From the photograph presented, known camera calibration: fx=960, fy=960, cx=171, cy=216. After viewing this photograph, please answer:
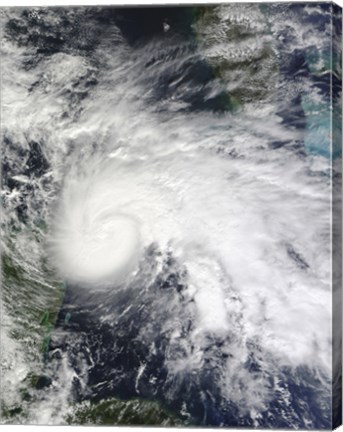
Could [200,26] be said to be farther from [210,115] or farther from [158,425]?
[158,425]

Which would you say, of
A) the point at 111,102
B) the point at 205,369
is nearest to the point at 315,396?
the point at 205,369

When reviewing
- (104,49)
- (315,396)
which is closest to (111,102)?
(104,49)

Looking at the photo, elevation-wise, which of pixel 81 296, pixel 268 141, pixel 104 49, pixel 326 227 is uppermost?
pixel 104 49

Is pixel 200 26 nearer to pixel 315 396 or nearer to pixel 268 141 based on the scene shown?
pixel 268 141

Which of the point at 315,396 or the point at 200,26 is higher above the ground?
the point at 200,26

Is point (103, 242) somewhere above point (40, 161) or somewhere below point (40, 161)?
below

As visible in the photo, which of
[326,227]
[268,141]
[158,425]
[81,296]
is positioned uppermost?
[268,141]
